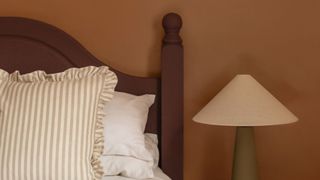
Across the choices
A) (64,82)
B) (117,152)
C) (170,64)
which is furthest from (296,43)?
(64,82)

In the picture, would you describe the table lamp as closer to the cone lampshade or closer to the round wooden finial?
the cone lampshade

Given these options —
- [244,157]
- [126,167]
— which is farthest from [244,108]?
[126,167]

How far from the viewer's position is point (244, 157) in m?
1.95

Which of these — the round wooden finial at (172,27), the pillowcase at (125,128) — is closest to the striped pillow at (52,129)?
the pillowcase at (125,128)

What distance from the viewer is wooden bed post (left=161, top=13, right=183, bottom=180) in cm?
214

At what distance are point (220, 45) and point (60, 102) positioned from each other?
2.90 feet

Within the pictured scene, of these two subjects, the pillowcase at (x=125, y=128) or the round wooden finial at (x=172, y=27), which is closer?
the pillowcase at (x=125, y=128)

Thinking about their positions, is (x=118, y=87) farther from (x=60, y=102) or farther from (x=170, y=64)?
(x=60, y=102)

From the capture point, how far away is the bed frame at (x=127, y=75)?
82.4 inches

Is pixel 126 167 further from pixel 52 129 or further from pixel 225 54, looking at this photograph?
pixel 225 54

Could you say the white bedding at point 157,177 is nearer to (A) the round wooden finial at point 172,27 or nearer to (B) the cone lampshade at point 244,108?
(B) the cone lampshade at point 244,108

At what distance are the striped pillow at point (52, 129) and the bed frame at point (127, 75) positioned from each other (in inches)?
14.2

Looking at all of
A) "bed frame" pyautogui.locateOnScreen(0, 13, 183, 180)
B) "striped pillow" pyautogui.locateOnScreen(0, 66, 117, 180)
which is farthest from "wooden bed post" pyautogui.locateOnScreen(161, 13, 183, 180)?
"striped pillow" pyautogui.locateOnScreen(0, 66, 117, 180)

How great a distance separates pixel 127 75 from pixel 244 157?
2.02 feet
